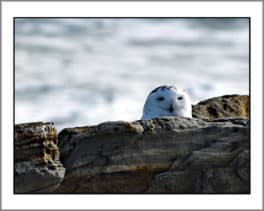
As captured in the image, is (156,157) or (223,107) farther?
(223,107)

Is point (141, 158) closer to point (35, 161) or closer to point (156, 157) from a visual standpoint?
point (156, 157)

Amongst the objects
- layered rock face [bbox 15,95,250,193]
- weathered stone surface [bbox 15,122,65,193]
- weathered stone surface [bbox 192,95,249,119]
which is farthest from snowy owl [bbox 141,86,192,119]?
weathered stone surface [bbox 15,122,65,193]

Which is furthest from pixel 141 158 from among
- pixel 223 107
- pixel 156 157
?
pixel 223 107

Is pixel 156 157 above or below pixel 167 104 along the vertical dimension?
below

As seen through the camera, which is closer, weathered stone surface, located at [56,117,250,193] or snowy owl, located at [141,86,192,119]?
weathered stone surface, located at [56,117,250,193]

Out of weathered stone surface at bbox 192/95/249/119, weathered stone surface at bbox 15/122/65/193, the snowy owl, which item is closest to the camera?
weathered stone surface at bbox 15/122/65/193

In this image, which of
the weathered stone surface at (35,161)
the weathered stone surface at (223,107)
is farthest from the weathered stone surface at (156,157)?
the weathered stone surface at (223,107)

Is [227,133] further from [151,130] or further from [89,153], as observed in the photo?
[89,153]

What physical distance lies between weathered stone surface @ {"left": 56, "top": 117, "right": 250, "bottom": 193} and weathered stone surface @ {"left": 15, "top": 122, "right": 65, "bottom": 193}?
16 cm

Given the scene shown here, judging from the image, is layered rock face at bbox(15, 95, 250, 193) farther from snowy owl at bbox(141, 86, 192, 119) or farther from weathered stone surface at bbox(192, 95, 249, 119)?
weathered stone surface at bbox(192, 95, 249, 119)

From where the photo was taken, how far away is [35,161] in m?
8.02

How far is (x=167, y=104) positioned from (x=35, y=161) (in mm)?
2541

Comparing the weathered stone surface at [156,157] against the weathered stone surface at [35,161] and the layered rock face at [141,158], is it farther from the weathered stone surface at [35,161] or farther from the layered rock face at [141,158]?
the weathered stone surface at [35,161]

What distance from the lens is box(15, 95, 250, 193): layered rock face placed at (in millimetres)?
7984
